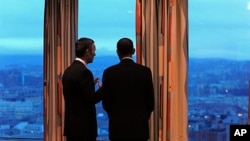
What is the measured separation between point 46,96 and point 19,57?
1.86 ft

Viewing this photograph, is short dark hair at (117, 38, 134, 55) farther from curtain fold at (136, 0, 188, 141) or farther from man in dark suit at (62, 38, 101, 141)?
curtain fold at (136, 0, 188, 141)

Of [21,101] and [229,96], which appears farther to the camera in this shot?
[21,101]

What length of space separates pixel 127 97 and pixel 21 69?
1981 millimetres

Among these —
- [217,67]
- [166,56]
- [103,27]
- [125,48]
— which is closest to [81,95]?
[125,48]

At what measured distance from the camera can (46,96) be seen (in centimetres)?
459

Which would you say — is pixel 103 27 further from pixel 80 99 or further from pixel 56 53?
pixel 80 99

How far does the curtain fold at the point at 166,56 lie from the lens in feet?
13.9

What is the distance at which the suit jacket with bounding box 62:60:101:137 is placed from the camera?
329 centimetres

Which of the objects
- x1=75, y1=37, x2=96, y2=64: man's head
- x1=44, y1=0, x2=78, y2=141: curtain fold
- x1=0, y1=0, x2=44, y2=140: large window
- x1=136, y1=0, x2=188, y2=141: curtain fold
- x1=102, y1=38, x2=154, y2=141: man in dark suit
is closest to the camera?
x1=102, y1=38, x2=154, y2=141: man in dark suit

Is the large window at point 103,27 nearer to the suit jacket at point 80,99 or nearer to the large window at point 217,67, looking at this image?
the large window at point 217,67

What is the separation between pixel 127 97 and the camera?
3227 millimetres

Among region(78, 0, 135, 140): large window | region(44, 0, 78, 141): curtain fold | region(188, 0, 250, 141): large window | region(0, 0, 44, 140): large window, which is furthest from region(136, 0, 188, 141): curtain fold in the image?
region(0, 0, 44, 140): large window

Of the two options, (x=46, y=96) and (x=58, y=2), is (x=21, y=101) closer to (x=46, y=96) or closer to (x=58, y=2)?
(x=46, y=96)

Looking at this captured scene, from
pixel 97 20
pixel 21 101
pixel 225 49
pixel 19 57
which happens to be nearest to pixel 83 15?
pixel 97 20
